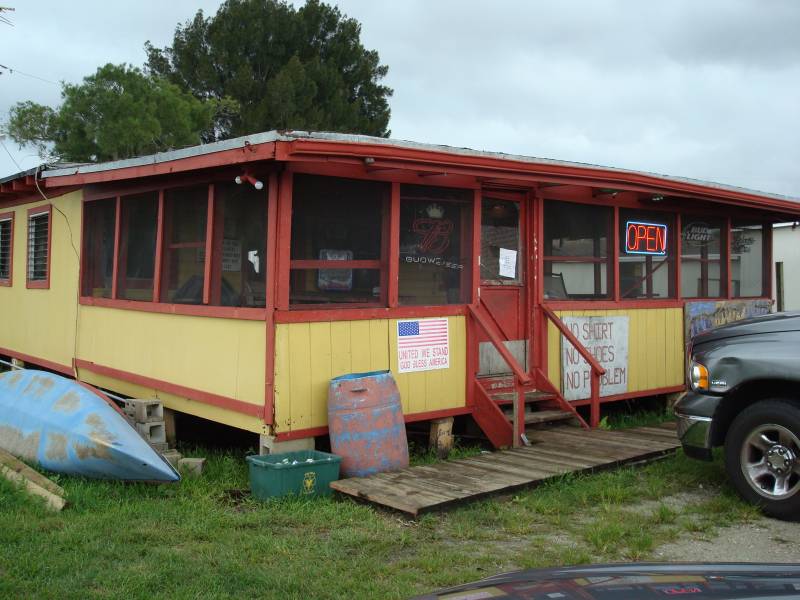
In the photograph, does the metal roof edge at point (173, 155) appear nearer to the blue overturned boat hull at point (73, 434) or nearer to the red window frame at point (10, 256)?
the blue overturned boat hull at point (73, 434)

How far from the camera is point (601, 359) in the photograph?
9219 millimetres

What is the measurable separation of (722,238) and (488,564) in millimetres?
7488

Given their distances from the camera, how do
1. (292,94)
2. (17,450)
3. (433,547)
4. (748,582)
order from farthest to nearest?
(292,94) → (17,450) → (433,547) → (748,582)

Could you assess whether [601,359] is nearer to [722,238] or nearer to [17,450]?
[722,238]

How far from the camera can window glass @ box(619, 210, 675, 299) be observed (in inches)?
375

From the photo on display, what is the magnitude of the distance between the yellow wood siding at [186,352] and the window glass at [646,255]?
4737 mm

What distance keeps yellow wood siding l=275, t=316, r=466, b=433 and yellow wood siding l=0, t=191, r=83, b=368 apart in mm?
4490

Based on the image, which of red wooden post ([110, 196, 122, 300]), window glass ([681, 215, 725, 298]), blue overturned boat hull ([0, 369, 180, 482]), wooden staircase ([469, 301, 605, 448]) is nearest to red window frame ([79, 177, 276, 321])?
red wooden post ([110, 196, 122, 300])

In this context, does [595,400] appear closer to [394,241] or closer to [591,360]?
[591,360]

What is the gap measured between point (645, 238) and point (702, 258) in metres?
1.26

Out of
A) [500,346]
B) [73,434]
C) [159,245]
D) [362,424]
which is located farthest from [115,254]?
[500,346]

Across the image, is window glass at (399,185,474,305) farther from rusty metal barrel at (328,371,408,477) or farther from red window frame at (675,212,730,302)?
red window frame at (675,212,730,302)

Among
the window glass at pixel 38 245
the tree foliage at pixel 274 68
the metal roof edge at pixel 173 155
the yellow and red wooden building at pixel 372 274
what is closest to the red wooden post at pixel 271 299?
the yellow and red wooden building at pixel 372 274

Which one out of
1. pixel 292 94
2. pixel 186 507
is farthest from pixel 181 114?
pixel 186 507
